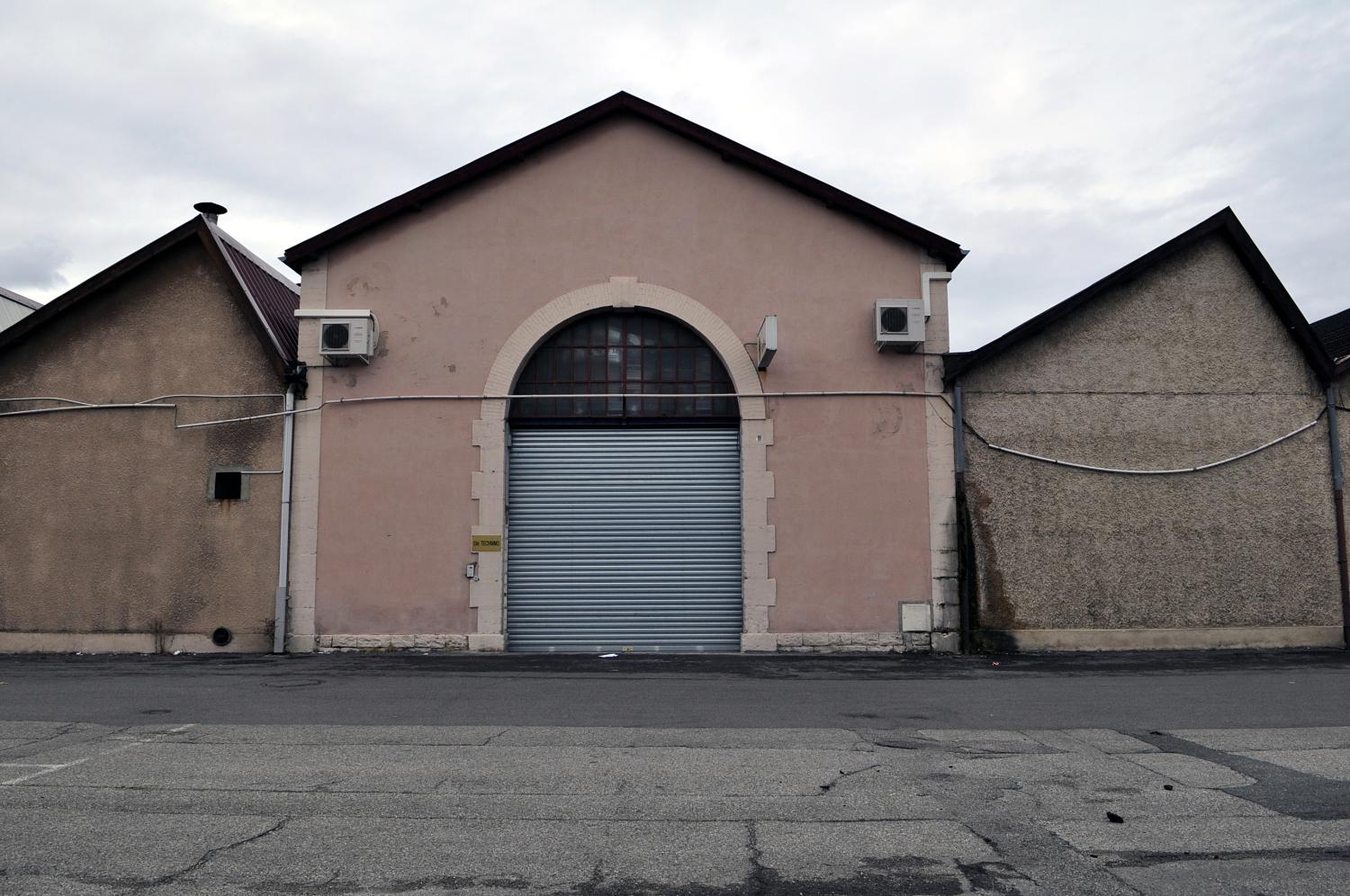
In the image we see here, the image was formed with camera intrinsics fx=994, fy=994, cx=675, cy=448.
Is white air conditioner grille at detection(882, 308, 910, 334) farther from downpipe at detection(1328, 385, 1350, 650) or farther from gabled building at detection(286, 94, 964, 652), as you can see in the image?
downpipe at detection(1328, 385, 1350, 650)

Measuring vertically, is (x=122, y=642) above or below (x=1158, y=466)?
below

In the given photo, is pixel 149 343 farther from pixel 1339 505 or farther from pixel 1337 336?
pixel 1337 336

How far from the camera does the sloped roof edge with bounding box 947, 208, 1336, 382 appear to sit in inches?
525

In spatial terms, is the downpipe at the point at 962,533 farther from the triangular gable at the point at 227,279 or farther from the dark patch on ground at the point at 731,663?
the triangular gable at the point at 227,279

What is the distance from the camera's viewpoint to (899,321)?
1305 cm

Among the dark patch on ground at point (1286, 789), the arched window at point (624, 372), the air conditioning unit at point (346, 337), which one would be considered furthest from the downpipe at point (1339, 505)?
the air conditioning unit at point (346, 337)

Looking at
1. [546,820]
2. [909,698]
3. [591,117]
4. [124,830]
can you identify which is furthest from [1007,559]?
[124,830]

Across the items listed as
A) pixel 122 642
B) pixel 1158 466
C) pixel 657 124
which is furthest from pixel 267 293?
pixel 1158 466

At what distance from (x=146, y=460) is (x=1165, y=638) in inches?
546

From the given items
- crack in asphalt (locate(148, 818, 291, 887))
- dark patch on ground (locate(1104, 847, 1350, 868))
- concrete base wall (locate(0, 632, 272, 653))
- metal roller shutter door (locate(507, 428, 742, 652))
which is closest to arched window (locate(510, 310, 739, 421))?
metal roller shutter door (locate(507, 428, 742, 652))

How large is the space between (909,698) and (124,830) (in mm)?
6518

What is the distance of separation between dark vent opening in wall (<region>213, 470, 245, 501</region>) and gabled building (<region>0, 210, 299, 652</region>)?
17 mm

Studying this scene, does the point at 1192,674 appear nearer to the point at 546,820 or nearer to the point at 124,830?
the point at 546,820

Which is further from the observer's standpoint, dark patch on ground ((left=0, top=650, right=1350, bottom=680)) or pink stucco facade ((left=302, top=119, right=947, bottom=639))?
pink stucco facade ((left=302, top=119, right=947, bottom=639))
